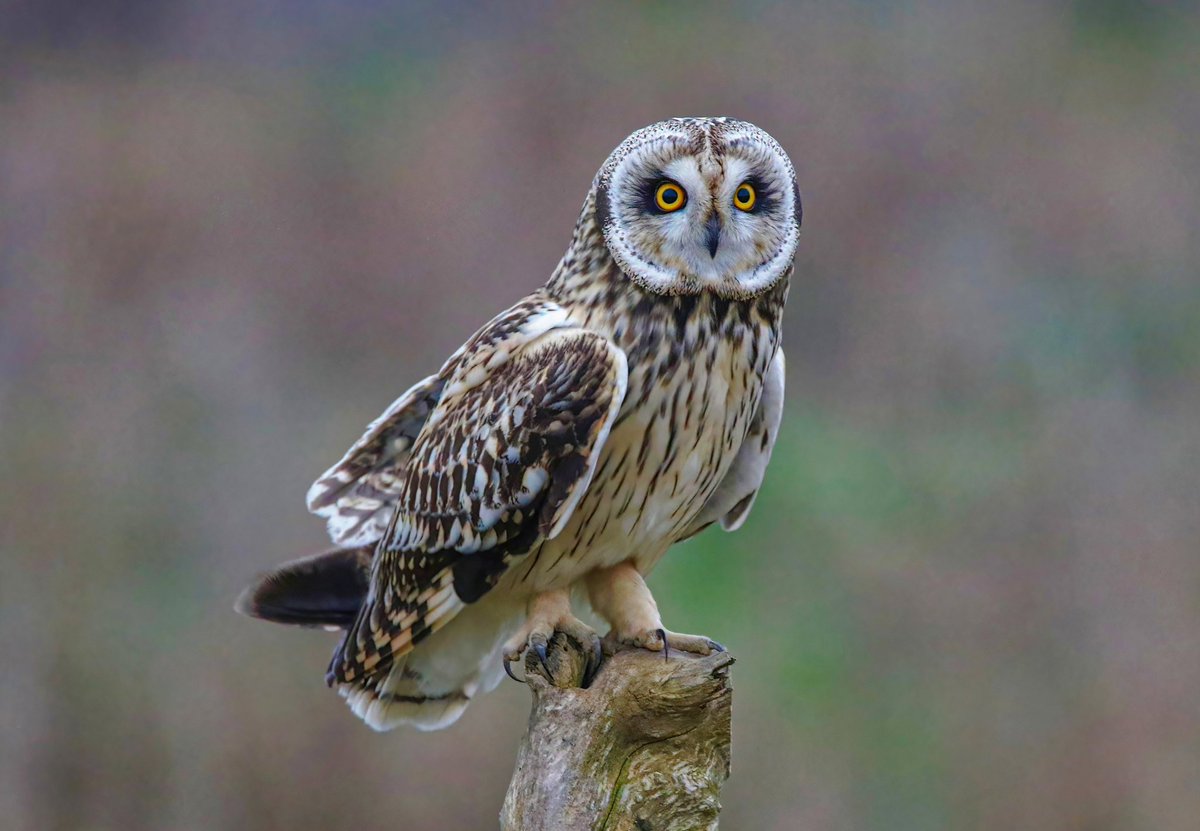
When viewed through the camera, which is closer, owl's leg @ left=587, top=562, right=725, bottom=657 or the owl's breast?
the owl's breast

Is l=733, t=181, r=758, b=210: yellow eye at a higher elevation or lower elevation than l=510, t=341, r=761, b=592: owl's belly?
higher

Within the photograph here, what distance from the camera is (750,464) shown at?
185 cm

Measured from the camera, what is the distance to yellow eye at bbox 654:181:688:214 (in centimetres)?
154

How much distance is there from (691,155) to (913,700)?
1.81m

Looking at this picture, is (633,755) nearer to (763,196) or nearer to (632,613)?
(632,613)

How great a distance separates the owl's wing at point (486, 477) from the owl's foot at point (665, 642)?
0.72 ft

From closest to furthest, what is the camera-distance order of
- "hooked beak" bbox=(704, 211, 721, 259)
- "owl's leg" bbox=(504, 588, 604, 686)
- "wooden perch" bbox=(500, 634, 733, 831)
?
1. "wooden perch" bbox=(500, 634, 733, 831)
2. "hooked beak" bbox=(704, 211, 721, 259)
3. "owl's leg" bbox=(504, 588, 604, 686)

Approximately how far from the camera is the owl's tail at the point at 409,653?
1858 millimetres

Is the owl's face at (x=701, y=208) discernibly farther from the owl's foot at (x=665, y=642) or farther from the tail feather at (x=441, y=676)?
the tail feather at (x=441, y=676)

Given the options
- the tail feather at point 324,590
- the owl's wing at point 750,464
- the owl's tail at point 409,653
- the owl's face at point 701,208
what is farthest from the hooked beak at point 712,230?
the tail feather at point 324,590

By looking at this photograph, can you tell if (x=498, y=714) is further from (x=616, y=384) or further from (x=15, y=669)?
(x=616, y=384)

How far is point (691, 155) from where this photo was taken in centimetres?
152

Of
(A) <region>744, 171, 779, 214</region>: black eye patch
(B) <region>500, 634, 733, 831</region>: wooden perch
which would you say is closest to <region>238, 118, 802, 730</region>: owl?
(A) <region>744, 171, 779, 214</region>: black eye patch

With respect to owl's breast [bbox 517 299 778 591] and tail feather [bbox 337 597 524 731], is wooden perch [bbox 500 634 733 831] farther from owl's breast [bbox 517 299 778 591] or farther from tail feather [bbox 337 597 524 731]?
tail feather [bbox 337 597 524 731]
